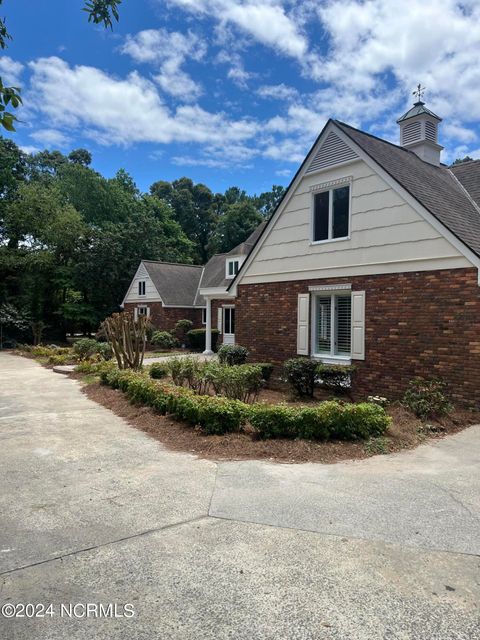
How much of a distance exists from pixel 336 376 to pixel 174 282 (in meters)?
21.1

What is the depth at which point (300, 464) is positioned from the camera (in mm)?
5875

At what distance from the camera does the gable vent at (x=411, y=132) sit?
13.4 metres

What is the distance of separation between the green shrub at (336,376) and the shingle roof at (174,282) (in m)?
18.7

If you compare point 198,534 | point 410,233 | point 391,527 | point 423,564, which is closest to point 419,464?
point 391,527

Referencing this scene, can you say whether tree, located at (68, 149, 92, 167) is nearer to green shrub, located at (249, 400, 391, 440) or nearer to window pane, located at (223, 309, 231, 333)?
window pane, located at (223, 309, 231, 333)

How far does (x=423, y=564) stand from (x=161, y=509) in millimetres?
2406

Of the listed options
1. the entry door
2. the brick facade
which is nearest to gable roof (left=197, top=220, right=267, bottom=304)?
the brick facade

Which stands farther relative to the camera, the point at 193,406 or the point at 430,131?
the point at 430,131

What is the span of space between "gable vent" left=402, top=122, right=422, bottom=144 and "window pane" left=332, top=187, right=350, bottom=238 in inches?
169

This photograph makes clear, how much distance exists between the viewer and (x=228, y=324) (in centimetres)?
2450

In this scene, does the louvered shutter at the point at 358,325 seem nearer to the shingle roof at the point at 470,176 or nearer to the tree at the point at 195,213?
the shingle roof at the point at 470,176

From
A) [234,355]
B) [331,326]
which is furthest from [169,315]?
[331,326]

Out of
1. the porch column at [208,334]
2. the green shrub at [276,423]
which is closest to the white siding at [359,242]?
the green shrub at [276,423]

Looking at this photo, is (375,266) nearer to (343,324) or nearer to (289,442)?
(343,324)
